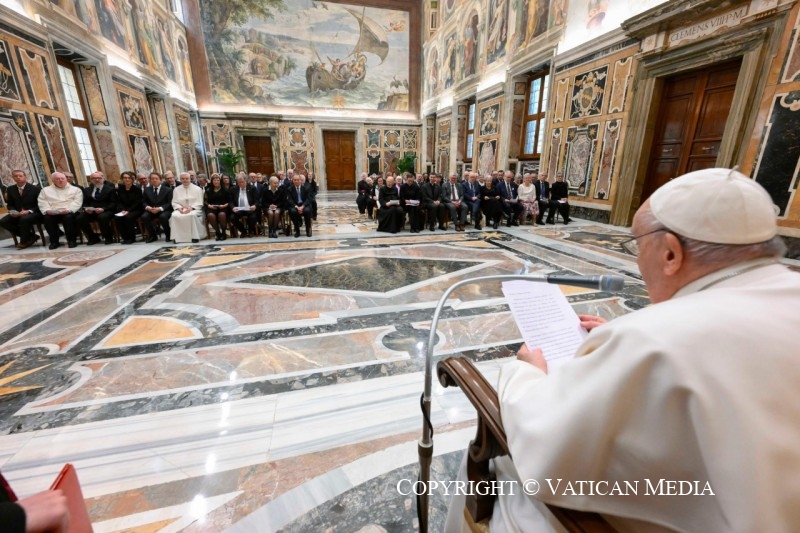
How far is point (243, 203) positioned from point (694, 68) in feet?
28.8

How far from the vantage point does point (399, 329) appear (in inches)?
118

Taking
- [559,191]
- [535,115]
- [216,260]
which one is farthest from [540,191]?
Answer: [216,260]

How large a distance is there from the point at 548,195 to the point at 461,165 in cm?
705

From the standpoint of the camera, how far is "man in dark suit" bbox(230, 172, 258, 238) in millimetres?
6832

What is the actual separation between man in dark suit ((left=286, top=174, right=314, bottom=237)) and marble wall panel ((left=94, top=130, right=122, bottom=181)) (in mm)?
5564

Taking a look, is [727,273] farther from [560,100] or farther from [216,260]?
[560,100]

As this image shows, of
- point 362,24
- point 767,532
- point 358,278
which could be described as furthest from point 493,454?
point 362,24

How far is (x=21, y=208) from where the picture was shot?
18.8 feet

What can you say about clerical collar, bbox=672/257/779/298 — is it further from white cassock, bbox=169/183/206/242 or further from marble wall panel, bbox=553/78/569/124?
marble wall panel, bbox=553/78/569/124

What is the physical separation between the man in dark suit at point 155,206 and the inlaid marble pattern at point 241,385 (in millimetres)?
1785

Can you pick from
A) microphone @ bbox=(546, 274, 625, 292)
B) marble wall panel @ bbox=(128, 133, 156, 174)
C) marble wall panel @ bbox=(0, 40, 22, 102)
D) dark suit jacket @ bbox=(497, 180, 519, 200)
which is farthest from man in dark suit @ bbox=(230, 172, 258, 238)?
microphone @ bbox=(546, 274, 625, 292)

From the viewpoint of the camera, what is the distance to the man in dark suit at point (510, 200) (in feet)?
26.5

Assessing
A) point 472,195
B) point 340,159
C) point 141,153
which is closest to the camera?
point 472,195

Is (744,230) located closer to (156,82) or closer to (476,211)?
(476,211)
